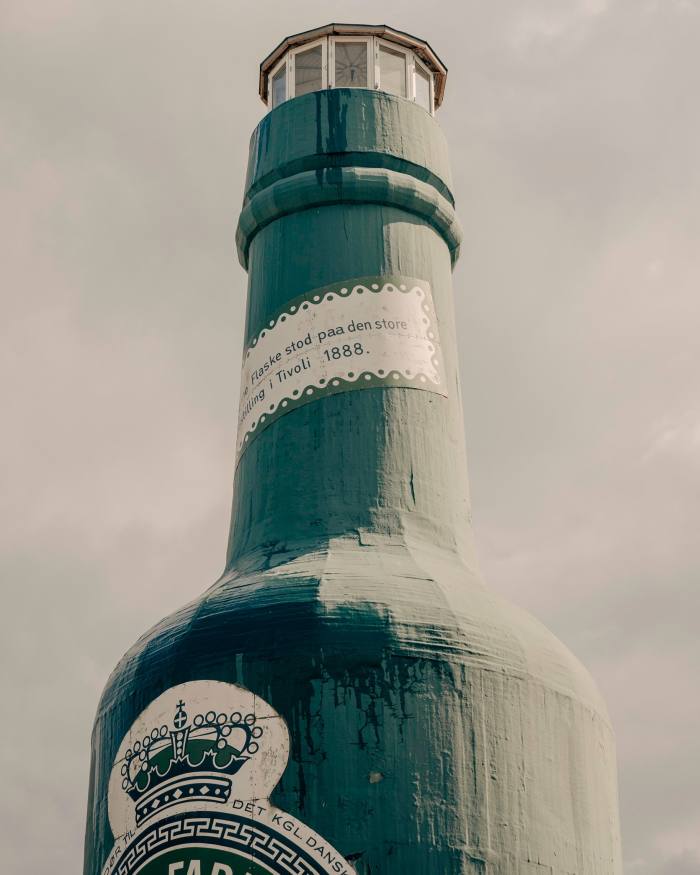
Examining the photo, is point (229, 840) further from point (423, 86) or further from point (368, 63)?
point (423, 86)

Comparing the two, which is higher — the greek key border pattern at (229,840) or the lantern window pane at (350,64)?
the lantern window pane at (350,64)

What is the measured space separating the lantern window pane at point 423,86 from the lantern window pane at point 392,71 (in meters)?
0.23

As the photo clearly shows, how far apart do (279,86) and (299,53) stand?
1.52 feet

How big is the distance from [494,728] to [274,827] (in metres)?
2.06

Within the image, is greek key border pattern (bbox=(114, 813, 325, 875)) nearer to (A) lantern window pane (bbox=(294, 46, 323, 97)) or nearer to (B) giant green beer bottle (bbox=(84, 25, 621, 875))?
(B) giant green beer bottle (bbox=(84, 25, 621, 875))

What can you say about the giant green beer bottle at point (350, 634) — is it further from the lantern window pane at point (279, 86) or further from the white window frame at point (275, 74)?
the lantern window pane at point (279, 86)

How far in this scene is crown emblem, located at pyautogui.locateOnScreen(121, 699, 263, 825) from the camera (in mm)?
12469

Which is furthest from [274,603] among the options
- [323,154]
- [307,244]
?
[323,154]

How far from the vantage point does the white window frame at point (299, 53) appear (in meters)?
17.4

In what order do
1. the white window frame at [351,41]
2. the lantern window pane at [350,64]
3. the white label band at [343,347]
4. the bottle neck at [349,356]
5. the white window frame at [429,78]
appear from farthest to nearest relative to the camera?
1. the white window frame at [429,78]
2. the lantern window pane at [350,64]
3. the white window frame at [351,41]
4. the white label band at [343,347]
5. the bottle neck at [349,356]

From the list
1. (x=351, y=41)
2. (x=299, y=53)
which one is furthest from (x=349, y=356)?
(x=299, y=53)

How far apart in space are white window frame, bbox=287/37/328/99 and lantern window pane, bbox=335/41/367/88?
128mm

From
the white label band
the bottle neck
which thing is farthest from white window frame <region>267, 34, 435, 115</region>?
the white label band

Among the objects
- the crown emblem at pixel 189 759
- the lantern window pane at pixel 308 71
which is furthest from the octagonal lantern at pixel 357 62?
the crown emblem at pixel 189 759
